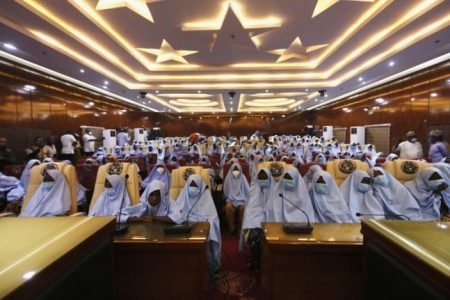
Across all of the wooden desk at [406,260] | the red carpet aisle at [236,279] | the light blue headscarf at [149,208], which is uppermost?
the wooden desk at [406,260]

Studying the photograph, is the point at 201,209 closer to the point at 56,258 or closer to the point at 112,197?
the point at 112,197

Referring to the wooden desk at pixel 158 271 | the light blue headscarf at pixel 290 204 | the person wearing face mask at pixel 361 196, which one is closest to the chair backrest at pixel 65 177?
the wooden desk at pixel 158 271

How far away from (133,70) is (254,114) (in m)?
14.0

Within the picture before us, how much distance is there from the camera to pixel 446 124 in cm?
739

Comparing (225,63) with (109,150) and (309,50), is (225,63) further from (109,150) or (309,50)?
(109,150)

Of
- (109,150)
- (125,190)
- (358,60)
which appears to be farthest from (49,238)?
(109,150)

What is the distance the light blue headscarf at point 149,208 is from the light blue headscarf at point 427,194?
9.63 ft

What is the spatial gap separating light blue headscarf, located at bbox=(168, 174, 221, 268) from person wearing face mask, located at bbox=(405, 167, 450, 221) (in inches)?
93.9

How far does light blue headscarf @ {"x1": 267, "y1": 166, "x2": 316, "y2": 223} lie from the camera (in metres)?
2.63

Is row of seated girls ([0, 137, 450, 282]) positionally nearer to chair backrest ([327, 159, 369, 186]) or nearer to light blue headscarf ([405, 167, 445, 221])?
light blue headscarf ([405, 167, 445, 221])

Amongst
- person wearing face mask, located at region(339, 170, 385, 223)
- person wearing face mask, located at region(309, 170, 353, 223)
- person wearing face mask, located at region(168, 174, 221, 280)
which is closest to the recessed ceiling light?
person wearing face mask, located at region(168, 174, 221, 280)

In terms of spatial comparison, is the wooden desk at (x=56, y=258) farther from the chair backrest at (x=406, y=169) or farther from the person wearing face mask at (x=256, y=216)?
the chair backrest at (x=406, y=169)

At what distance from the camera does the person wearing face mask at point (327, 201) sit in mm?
2576

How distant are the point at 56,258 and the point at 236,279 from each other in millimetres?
2191
